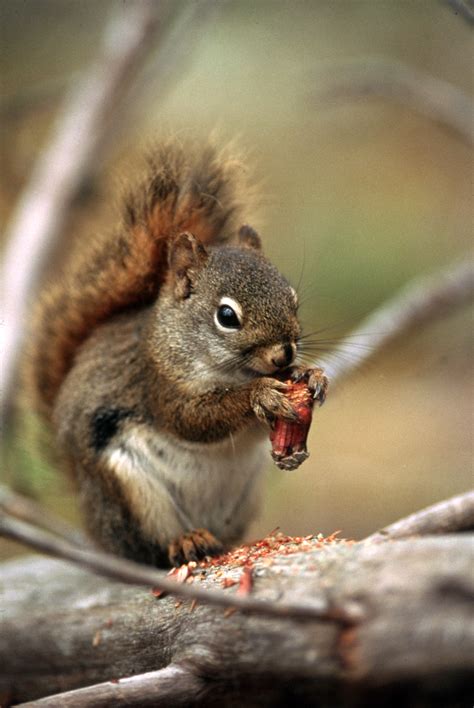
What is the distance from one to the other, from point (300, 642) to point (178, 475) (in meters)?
0.91

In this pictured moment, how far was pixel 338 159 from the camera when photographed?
621cm

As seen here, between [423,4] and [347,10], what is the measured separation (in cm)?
95

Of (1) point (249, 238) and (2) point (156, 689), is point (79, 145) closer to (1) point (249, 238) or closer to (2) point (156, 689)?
(1) point (249, 238)

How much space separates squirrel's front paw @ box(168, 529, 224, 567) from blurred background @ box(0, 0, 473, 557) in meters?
0.91

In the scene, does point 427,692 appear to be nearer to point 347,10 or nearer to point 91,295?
point 91,295

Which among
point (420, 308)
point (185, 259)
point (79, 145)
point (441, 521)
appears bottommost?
point (441, 521)

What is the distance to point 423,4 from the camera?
18.0 feet

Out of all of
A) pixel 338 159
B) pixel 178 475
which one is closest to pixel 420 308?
pixel 178 475

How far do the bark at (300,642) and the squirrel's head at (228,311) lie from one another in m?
0.45

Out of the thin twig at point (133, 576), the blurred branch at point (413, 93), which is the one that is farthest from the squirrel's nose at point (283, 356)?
the blurred branch at point (413, 93)

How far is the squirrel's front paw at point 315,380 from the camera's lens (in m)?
1.66

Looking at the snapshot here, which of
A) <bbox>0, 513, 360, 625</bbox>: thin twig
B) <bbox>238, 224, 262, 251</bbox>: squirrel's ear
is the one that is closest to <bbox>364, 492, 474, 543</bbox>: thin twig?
<bbox>0, 513, 360, 625</bbox>: thin twig

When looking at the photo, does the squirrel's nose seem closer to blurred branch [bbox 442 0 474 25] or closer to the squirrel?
the squirrel

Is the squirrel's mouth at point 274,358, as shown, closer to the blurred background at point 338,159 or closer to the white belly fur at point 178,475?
the white belly fur at point 178,475
